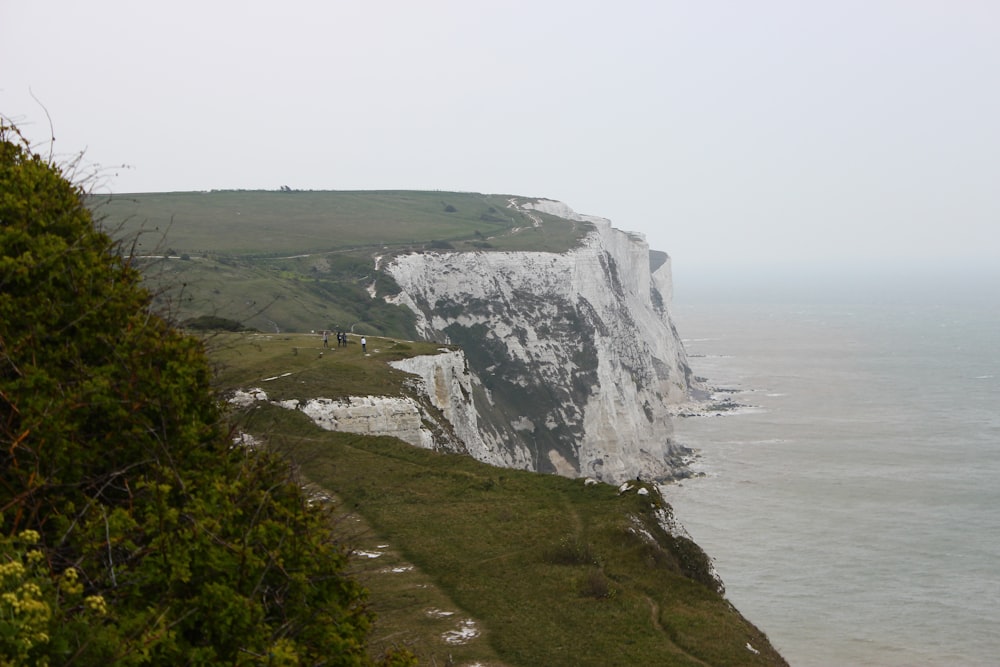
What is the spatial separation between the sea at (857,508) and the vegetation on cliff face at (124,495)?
31592 millimetres

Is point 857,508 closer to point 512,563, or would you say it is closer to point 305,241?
point 512,563

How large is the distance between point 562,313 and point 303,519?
262 feet

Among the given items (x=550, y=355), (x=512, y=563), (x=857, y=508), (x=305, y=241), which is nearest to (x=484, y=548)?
(x=512, y=563)

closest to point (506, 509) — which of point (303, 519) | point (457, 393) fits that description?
point (303, 519)

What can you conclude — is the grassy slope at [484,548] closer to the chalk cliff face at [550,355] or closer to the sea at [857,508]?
the sea at [857,508]

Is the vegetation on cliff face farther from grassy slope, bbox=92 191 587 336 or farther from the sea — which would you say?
the sea

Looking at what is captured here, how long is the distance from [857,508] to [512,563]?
4679 cm

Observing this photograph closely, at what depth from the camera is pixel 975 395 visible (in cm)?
10975

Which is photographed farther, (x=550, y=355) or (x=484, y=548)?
(x=550, y=355)

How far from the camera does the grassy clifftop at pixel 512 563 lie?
18.0m

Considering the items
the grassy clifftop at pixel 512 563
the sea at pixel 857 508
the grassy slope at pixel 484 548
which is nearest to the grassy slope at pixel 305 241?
the grassy slope at pixel 484 548

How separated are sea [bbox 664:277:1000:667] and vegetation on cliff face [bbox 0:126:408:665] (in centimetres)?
3159

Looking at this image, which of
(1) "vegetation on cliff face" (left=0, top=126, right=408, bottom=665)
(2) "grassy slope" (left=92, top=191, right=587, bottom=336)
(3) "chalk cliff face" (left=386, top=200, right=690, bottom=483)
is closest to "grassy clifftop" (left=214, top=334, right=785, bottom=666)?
(1) "vegetation on cliff face" (left=0, top=126, right=408, bottom=665)

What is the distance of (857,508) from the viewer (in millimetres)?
61625
